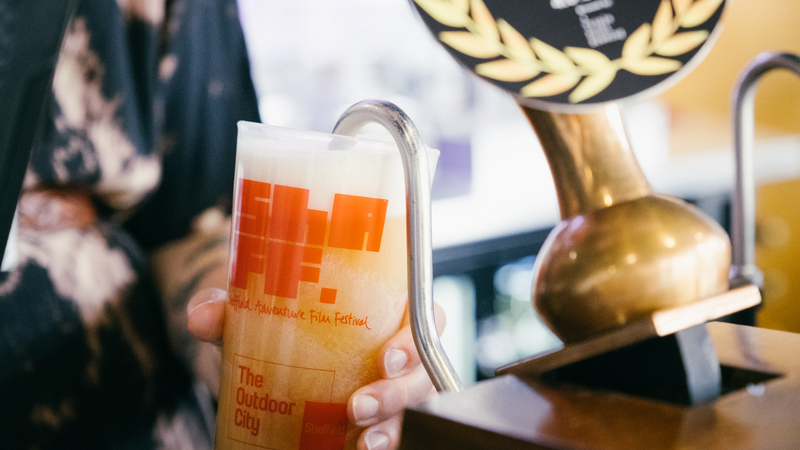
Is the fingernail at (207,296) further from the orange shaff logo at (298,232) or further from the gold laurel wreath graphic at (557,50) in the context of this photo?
the gold laurel wreath graphic at (557,50)

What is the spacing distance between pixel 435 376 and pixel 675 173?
8.95 ft

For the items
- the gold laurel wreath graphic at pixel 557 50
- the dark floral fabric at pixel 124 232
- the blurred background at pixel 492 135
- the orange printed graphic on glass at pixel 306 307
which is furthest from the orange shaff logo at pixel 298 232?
the blurred background at pixel 492 135

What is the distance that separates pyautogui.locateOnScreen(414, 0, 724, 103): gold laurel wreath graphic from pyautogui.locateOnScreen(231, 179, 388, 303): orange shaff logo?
0.34 feet

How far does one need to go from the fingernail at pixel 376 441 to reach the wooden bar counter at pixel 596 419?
0.31 feet

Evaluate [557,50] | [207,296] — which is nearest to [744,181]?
[557,50]

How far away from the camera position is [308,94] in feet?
6.75

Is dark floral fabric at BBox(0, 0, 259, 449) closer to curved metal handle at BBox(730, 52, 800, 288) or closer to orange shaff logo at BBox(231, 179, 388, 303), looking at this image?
orange shaff logo at BBox(231, 179, 388, 303)

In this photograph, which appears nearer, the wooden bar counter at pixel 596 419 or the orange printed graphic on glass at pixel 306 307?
the wooden bar counter at pixel 596 419

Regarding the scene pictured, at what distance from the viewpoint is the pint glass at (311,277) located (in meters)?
0.37

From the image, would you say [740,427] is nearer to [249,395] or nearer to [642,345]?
[642,345]

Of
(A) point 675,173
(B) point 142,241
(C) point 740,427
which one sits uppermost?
(C) point 740,427

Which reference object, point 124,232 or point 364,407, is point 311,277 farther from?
point 124,232

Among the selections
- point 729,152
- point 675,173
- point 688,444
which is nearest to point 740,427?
point 688,444

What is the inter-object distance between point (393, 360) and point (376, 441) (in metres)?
0.05
